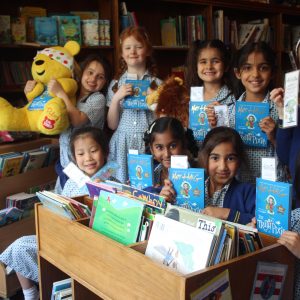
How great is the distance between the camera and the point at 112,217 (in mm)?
1280

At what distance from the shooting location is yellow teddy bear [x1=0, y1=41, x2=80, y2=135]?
2.29 m

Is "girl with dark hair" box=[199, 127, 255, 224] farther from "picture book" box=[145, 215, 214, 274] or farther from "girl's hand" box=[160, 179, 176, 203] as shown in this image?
"picture book" box=[145, 215, 214, 274]

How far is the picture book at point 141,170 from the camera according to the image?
1595mm

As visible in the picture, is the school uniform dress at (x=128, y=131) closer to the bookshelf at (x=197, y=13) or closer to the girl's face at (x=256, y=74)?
the girl's face at (x=256, y=74)

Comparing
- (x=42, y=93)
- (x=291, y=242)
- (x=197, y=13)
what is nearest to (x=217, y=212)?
(x=291, y=242)

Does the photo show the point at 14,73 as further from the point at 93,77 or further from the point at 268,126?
the point at 268,126

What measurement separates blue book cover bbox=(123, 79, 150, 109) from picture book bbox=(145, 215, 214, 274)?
3.79 ft

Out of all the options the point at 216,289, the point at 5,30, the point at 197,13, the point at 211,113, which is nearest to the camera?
the point at 216,289

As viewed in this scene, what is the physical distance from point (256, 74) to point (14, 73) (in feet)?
6.32

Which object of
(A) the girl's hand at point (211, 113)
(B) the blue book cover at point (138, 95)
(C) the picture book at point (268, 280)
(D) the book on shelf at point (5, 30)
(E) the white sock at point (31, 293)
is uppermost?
(D) the book on shelf at point (5, 30)

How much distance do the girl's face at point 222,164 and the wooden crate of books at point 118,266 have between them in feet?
1.62

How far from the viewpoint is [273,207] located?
1.15 m

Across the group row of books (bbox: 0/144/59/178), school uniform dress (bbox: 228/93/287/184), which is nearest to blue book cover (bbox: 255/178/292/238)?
school uniform dress (bbox: 228/93/287/184)

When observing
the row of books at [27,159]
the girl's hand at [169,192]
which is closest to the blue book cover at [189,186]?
the girl's hand at [169,192]
